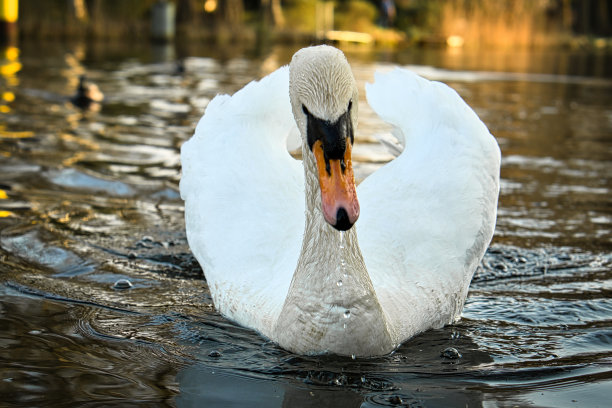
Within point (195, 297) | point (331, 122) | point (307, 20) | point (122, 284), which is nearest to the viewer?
point (331, 122)

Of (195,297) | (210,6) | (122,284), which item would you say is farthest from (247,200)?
(210,6)

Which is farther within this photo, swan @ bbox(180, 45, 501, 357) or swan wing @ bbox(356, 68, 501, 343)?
swan wing @ bbox(356, 68, 501, 343)

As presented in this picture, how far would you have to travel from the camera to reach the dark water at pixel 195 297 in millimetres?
4156

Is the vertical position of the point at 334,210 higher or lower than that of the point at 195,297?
higher

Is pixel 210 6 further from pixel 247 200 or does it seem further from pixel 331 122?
pixel 331 122

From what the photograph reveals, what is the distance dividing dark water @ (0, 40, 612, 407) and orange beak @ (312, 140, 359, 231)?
0.84 meters

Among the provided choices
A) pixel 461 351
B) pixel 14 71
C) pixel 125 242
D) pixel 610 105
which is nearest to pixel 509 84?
pixel 610 105

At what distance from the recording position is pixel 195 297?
555cm

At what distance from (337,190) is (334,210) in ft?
0.32

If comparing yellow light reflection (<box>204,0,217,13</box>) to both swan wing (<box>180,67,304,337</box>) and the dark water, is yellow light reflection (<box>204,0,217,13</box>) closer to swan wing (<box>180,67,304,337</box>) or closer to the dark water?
the dark water

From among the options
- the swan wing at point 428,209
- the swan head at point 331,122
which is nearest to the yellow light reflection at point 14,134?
the swan wing at point 428,209

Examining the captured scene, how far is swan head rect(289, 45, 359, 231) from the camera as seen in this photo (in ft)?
→ 12.5

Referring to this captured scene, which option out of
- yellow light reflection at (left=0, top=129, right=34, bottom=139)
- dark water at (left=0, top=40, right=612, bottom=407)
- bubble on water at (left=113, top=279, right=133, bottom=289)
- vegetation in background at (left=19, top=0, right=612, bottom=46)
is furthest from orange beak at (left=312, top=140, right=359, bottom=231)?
vegetation in background at (left=19, top=0, right=612, bottom=46)

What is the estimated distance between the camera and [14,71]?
18.4 meters
